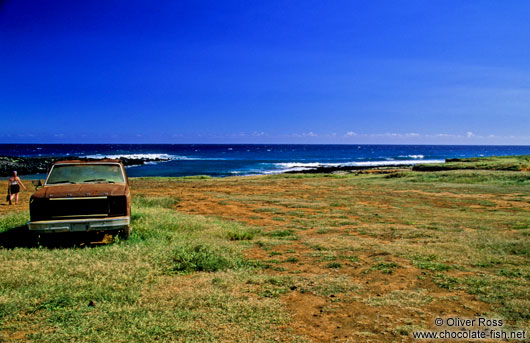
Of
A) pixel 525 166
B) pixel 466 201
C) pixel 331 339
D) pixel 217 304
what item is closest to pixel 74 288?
pixel 217 304

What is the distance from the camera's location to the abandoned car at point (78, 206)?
25.6 ft

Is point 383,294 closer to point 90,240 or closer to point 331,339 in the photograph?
point 331,339

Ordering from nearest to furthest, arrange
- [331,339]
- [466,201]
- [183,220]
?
1. [331,339]
2. [183,220]
3. [466,201]

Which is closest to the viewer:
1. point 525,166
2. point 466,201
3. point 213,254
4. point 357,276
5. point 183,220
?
point 357,276

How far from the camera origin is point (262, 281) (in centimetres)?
634

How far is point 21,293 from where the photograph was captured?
218 inches

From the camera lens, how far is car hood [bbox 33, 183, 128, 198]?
7.95m

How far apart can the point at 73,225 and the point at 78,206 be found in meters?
0.51

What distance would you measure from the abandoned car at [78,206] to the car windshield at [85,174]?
0.02m

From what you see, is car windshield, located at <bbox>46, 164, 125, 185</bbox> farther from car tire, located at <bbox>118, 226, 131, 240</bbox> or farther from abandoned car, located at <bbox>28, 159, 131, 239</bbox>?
car tire, located at <bbox>118, 226, 131, 240</bbox>

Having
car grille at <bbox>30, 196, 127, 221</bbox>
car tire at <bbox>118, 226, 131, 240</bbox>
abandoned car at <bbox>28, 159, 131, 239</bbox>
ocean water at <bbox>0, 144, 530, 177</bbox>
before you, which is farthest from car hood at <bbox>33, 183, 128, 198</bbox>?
ocean water at <bbox>0, 144, 530, 177</bbox>

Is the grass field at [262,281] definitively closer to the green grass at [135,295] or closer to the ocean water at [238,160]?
the green grass at [135,295]

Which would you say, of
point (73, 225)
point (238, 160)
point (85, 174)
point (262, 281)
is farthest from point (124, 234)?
point (238, 160)

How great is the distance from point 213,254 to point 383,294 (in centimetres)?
382
